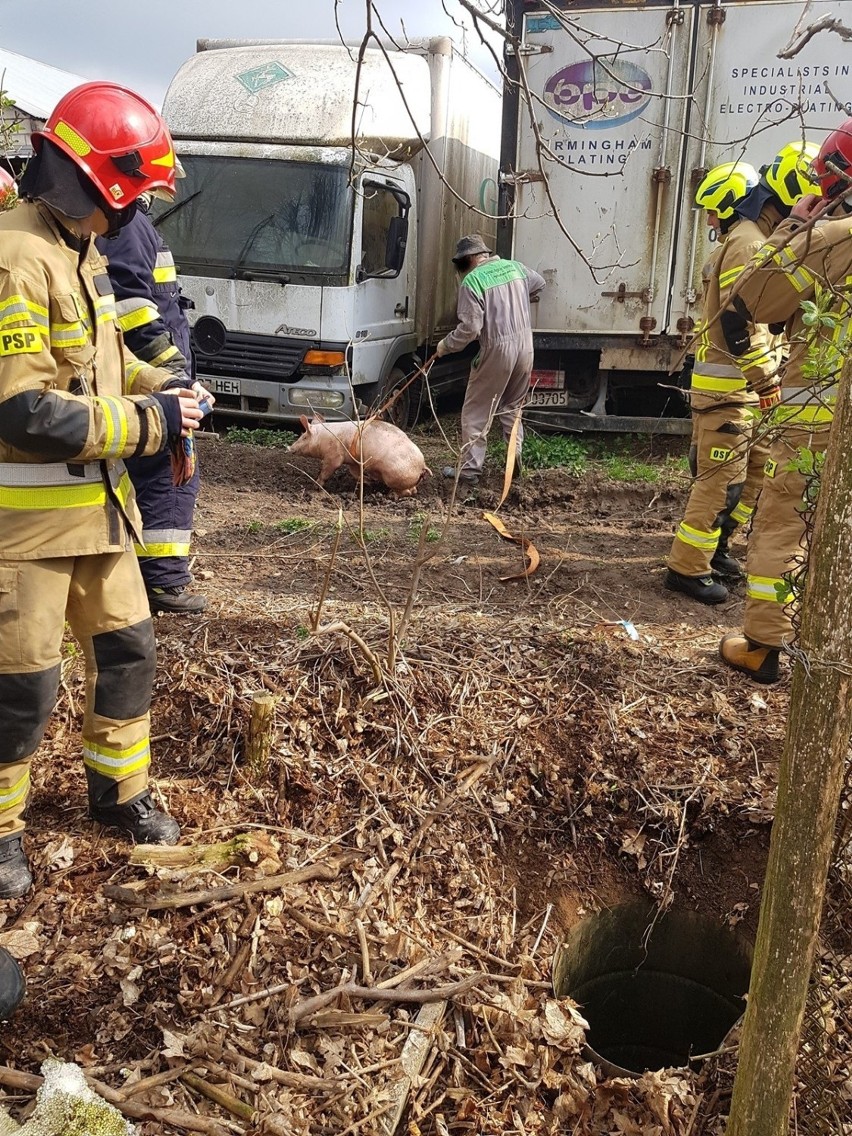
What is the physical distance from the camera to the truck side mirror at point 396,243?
26.2ft

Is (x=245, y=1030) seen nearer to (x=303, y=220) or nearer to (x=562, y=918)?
(x=562, y=918)

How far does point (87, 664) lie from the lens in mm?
2732

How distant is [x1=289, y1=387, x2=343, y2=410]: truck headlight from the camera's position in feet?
24.8

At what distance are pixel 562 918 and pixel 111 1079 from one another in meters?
1.52

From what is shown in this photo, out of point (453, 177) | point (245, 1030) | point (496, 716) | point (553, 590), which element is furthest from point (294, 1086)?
point (453, 177)

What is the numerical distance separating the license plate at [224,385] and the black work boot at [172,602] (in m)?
4.04

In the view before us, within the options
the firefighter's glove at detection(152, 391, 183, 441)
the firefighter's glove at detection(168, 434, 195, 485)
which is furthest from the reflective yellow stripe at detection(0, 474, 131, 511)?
the firefighter's glove at detection(168, 434, 195, 485)

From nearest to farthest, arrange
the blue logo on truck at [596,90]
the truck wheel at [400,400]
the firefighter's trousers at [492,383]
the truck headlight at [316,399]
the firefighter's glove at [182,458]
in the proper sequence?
the firefighter's glove at [182,458] < the blue logo on truck at [596,90] < the firefighter's trousers at [492,383] < the truck headlight at [316,399] < the truck wheel at [400,400]

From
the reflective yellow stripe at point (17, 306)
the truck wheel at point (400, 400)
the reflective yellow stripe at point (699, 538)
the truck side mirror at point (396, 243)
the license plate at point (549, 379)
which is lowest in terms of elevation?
the reflective yellow stripe at point (699, 538)

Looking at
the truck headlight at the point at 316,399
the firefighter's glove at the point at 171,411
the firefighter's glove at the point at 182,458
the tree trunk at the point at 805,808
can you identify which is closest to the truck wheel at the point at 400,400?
the truck headlight at the point at 316,399

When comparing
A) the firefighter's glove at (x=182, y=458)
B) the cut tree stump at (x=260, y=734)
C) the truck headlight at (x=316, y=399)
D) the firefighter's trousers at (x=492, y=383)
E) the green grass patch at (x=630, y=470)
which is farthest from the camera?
the truck headlight at (x=316, y=399)

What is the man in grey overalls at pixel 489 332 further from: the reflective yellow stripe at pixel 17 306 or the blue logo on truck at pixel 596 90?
the reflective yellow stripe at pixel 17 306

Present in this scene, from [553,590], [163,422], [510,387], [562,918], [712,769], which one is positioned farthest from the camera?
[510,387]

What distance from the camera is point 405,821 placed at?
3100mm
